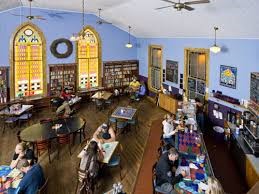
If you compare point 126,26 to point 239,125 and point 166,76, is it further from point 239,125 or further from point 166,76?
point 239,125

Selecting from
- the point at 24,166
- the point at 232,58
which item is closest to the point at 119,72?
the point at 232,58

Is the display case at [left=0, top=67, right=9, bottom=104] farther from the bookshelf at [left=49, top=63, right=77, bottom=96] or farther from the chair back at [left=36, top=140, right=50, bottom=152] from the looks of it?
the chair back at [left=36, top=140, right=50, bottom=152]

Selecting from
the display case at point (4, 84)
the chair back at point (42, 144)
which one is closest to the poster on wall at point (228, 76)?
the chair back at point (42, 144)

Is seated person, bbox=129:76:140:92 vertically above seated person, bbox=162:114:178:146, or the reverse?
seated person, bbox=129:76:140:92

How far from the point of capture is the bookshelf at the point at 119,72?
13.8m

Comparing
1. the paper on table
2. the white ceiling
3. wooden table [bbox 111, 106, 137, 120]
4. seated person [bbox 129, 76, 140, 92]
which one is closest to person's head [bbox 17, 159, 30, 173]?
the paper on table

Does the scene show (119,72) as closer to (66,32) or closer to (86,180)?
(66,32)

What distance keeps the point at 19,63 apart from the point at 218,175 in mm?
9184

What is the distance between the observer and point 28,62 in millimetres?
11492

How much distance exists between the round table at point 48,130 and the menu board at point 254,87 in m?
5.03

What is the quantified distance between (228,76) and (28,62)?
843 cm

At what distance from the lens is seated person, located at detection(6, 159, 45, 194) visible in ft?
14.1

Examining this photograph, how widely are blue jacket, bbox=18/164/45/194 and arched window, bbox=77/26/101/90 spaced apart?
8.72 m

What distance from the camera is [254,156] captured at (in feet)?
20.2
